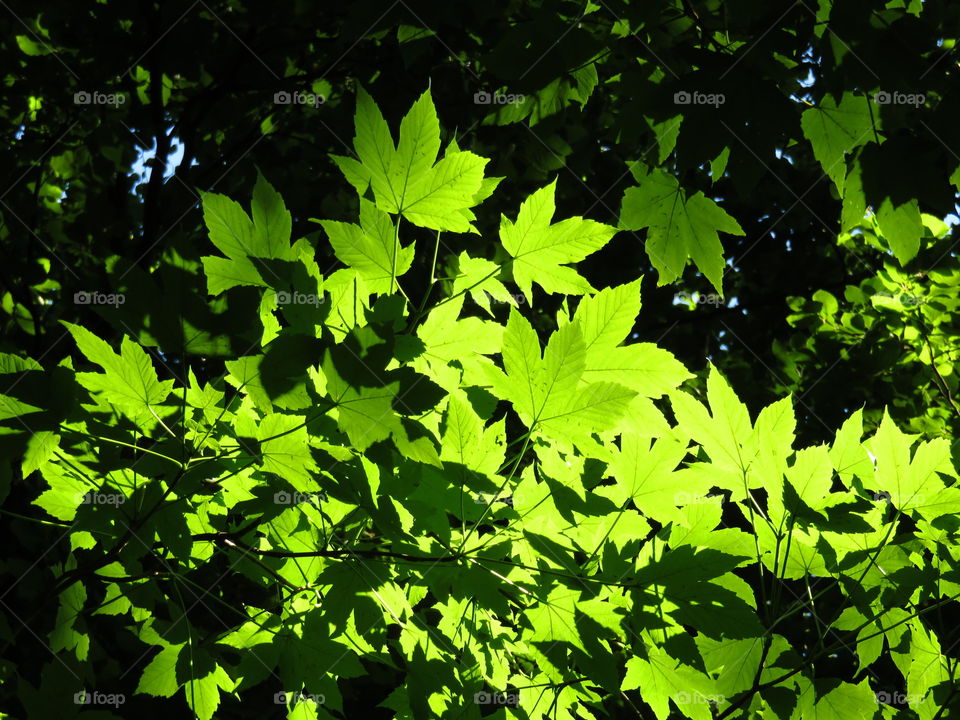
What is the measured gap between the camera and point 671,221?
1.85 metres

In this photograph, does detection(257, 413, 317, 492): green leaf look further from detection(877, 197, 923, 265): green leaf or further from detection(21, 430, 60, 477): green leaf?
detection(877, 197, 923, 265): green leaf

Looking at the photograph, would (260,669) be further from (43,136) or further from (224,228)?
(43,136)

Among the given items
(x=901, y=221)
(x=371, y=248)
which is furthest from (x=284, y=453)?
(x=901, y=221)

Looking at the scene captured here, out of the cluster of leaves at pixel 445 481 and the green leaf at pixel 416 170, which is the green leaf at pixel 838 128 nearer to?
the cluster of leaves at pixel 445 481

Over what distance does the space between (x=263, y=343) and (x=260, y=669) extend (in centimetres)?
61

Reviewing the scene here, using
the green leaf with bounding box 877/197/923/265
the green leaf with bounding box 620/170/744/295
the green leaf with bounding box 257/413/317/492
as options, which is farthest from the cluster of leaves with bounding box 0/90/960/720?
the green leaf with bounding box 620/170/744/295

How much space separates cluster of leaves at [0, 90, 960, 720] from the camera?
108 cm

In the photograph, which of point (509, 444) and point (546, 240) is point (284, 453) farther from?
point (546, 240)

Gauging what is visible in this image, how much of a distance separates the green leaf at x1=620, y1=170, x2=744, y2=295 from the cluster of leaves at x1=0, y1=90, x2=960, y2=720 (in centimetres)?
53

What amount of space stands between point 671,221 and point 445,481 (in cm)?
100

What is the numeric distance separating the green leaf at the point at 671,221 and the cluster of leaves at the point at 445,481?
1.74 ft

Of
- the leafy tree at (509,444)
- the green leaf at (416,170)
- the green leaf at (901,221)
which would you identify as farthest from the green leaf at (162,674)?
the green leaf at (901,221)

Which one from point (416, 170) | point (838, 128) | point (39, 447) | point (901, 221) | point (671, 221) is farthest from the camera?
point (671, 221)

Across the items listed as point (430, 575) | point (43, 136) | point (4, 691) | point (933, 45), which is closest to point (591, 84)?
point (933, 45)
